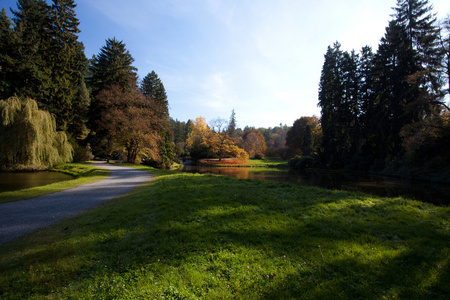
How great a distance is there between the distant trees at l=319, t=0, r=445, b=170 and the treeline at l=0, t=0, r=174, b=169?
2512 cm

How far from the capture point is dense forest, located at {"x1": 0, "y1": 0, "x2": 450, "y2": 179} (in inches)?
667

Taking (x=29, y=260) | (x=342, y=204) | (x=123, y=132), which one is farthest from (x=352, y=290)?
(x=123, y=132)

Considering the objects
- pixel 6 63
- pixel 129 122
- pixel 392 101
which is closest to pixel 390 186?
pixel 392 101

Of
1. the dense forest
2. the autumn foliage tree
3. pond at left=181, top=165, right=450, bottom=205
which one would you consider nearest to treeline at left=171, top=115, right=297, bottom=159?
the autumn foliage tree

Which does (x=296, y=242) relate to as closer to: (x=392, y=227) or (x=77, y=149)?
(x=392, y=227)

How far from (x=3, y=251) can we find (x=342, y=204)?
8.23 m

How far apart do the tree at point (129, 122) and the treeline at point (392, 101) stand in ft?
81.8

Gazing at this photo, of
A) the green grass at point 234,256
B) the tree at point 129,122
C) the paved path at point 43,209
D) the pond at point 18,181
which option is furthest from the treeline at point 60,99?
the green grass at point 234,256

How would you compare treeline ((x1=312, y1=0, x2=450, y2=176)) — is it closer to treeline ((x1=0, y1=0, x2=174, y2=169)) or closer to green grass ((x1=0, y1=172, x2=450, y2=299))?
green grass ((x1=0, y1=172, x2=450, y2=299))

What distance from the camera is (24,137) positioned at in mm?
14688

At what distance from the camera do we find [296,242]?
3900mm

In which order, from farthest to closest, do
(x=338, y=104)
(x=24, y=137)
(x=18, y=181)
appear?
1. (x=338, y=104)
2. (x=24, y=137)
3. (x=18, y=181)

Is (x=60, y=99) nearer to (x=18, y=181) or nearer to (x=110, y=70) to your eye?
(x=110, y=70)

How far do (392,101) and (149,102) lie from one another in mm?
28878
